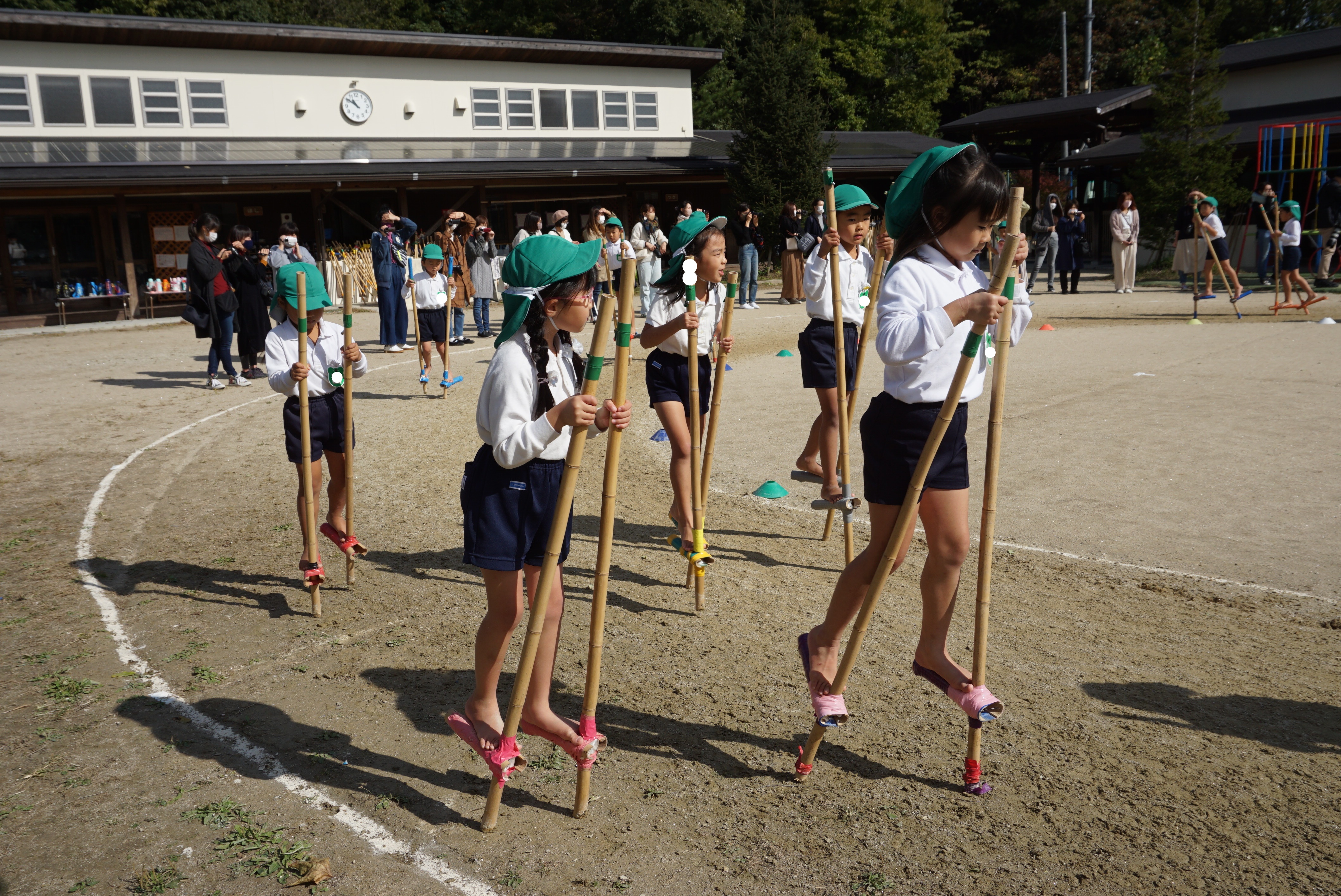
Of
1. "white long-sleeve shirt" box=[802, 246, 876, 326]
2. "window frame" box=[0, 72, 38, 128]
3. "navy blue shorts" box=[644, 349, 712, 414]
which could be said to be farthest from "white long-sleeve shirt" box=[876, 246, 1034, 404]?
"window frame" box=[0, 72, 38, 128]

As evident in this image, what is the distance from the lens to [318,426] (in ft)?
19.9

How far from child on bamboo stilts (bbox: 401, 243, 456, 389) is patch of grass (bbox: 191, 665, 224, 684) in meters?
7.64

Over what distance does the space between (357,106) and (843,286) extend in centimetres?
2547

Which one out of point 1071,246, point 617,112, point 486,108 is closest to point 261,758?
point 1071,246

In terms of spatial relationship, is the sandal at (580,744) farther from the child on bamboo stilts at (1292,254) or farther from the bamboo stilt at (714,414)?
the child on bamboo stilts at (1292,254)

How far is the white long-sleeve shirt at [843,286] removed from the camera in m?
6.69

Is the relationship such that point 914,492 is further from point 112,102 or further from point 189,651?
point 112,102

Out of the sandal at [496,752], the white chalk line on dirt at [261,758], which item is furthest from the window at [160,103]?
the sandal at [496,752]

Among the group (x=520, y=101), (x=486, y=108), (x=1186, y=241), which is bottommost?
(x=1186, y=241)

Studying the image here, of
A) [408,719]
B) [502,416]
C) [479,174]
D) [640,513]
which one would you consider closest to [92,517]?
[640,513]

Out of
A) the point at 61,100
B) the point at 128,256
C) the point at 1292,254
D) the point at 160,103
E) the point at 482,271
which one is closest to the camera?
the point at 1292,254

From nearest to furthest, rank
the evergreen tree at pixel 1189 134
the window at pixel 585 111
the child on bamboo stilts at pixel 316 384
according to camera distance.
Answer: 1. the child on bamboo stilts at pixel 316 384
2. the evergreen tree at pixel 1189 134
3. the window at pixel 585 111

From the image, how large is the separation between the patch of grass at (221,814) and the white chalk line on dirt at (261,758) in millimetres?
187

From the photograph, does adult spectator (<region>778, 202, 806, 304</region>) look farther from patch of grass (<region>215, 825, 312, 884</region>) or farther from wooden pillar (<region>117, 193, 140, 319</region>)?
patch of grass (<region>215, 825, 312, 884</region>)
